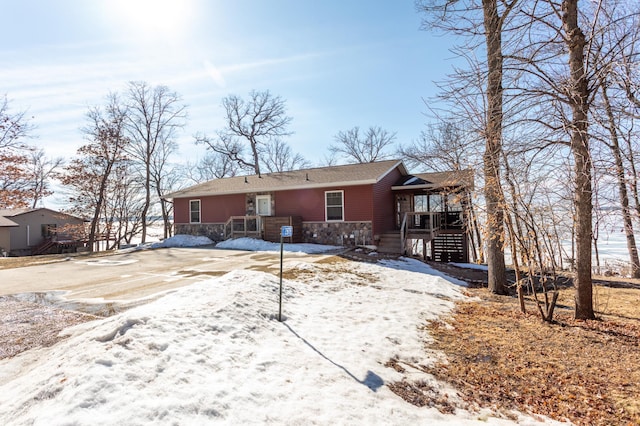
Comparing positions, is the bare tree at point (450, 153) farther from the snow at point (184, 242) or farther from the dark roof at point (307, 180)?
the snow at point (184, 242)

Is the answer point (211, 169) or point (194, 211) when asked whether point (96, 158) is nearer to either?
point (194, 211)

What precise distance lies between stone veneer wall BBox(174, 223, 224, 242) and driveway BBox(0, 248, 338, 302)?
6.67 meters

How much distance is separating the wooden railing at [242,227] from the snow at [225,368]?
9915 millimetres

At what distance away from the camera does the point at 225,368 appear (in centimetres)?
285

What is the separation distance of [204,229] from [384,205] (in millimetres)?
→ 10273

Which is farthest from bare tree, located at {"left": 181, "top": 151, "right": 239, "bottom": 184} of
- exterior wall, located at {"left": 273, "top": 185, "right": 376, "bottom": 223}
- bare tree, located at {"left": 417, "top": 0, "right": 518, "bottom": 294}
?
bare tree, located at {"left": 417, "top": 0, "right": 518, "bottom": 294}

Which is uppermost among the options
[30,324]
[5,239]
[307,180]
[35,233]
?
[307,180]

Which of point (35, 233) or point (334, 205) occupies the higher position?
point (334, 205)

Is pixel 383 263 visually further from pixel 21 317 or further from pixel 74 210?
pixel 74 210

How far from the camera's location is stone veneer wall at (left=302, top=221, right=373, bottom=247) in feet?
42.8

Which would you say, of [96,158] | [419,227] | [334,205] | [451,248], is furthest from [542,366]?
[96,158]

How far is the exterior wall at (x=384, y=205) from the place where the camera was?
13.2m

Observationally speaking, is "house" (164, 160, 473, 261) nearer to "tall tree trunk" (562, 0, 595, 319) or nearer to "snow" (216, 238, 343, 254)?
"snow" (216, 238, 343, 254)

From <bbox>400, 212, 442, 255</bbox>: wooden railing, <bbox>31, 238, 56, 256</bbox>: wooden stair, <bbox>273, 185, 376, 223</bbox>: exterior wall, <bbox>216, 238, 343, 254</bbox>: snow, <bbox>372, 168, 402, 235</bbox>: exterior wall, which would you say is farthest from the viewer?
<bbox>31, 238, 56, 256</bbox>: wooden stair
